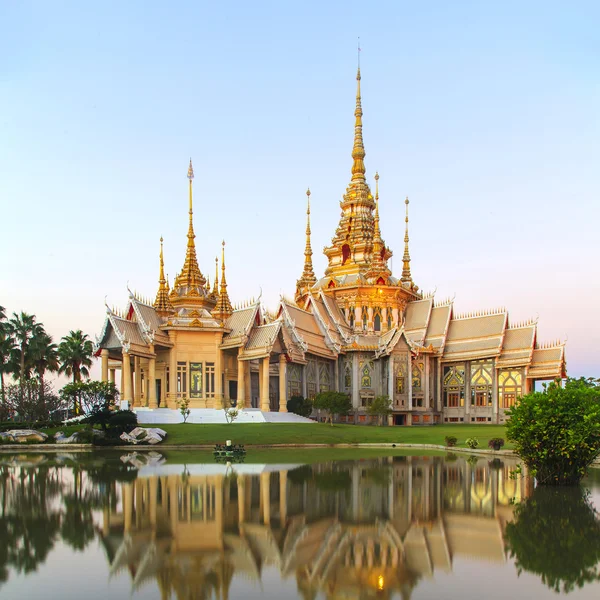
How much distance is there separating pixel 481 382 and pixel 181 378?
2302 centimetres

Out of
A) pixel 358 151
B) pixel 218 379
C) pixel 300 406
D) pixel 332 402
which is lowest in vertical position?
pixel 300 406

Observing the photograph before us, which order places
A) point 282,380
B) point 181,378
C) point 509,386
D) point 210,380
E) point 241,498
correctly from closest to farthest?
point 241,498 < point 181,378 < point 210,380 < point 282,380 < point 509,386

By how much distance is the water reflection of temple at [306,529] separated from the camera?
30.2 feet

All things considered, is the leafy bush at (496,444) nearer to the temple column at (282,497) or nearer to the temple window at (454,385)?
the temple column at (282,497)

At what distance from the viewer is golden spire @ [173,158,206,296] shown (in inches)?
1828

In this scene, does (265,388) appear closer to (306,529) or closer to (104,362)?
(104,362)

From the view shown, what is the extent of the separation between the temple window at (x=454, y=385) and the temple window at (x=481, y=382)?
84 centimetres

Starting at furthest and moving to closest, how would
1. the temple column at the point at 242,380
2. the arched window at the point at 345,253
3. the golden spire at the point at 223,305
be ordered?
the arched window at the point at 345,253, the golden spire at the point at 223,305, the temple column at the point at 242,380

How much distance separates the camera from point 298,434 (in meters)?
35.4

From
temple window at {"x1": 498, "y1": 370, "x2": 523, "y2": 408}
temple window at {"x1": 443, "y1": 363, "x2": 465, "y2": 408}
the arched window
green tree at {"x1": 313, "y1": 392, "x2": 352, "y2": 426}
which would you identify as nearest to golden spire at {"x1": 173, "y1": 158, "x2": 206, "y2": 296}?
green tree at {"x1": 313, "y1": 392, "x2": 352, "y2": 426}

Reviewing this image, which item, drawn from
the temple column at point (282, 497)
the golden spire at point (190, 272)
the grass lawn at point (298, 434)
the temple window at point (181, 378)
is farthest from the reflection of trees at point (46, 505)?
the golden spire at point (190, 272)

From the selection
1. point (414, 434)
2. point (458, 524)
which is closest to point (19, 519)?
point (458, 524)

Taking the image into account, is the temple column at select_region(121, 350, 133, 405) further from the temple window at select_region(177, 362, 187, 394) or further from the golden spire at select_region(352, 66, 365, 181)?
the golden spire at select_region(352, 66, 365, 181)

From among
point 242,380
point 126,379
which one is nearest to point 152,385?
point 126,379
